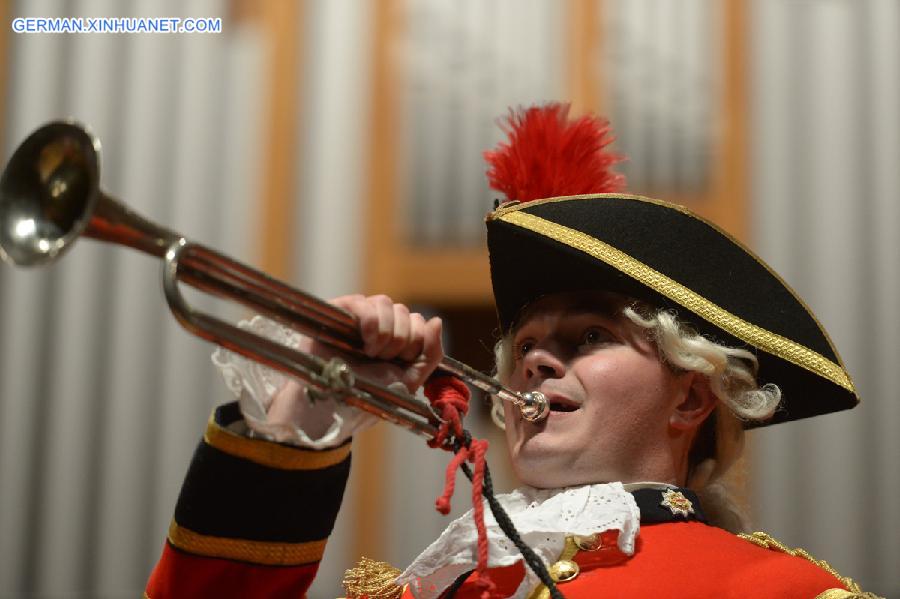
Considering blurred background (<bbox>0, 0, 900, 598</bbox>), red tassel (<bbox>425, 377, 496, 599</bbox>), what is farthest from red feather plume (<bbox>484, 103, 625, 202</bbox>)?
blurred background (<bbox>0, 0, 900, 598</bbox>)

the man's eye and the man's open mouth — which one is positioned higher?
the man's eye

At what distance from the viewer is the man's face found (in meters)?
1.34

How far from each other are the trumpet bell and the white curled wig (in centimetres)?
65

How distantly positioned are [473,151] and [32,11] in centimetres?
124

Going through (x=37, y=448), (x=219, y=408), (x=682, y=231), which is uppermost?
(x=682, y=231)

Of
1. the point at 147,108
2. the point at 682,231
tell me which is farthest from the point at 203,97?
the point at 682,231

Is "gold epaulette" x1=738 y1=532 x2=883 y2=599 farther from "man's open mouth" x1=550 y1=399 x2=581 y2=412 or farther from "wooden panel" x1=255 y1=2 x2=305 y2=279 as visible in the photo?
"wooden panel" x1=255 y1=2 x2=305 y2=279

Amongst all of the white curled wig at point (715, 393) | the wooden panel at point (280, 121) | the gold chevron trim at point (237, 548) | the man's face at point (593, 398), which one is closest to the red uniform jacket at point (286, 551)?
the gold chevron trim at point (237, 548)

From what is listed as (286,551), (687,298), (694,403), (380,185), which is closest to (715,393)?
(694,403)

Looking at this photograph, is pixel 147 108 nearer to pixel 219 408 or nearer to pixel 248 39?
pixel 248 39

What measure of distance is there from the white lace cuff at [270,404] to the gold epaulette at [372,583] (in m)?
0.30

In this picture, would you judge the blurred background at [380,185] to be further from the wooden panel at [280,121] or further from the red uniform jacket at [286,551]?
the red uniform jacket at [286,551]

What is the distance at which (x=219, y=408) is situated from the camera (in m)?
1.21

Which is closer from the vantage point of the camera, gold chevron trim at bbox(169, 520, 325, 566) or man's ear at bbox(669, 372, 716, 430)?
gold chevron trim at bbox(169, 520, 325, 566)
